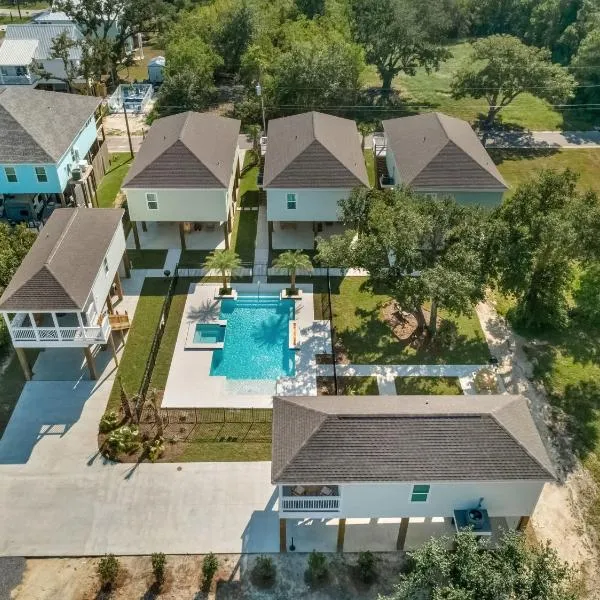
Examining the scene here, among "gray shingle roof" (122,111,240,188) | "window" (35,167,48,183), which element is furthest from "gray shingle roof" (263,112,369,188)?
"window" (35,167,48,183)

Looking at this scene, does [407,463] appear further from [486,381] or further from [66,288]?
[66,288]

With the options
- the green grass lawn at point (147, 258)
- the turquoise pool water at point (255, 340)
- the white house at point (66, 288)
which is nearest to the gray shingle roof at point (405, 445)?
the turquoise pool water at point (255, 340)

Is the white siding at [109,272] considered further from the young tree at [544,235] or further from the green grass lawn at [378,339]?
the young tree at [544,235]

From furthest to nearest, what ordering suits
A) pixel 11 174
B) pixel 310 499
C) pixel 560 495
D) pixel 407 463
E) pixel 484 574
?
pixel 11 174, pixel 560 495, pixel 310 499, pixel 407 463, pixel 484 574

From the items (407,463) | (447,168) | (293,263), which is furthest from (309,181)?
(407,463)

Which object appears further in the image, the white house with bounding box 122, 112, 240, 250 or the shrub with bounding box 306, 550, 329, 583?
the white house with bounding box 122, 112, 240, 250

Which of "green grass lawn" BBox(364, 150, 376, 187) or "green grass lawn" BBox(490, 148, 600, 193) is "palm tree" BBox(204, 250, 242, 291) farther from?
"green grass lawn" BBox(490, 148, 600, 193)
